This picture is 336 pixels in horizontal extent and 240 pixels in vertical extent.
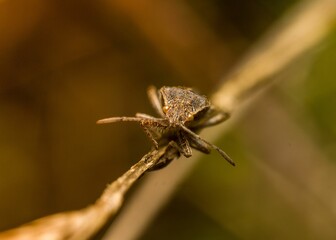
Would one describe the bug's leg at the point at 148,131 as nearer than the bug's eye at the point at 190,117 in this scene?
Yes

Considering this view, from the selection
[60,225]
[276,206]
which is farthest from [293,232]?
[60,225]

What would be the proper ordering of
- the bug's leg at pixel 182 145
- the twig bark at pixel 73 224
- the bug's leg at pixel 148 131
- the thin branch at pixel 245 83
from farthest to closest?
the thin branch at pixel 245 83 < the bug's leg at pixel 148 131 < the bug's leg at pixel 182 145 < the twig bark at pixel 73 224

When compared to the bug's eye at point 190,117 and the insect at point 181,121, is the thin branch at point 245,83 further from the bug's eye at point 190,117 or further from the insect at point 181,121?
the bug's eye at point 190,117

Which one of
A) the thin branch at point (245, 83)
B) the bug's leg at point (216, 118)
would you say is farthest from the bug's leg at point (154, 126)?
the thin branch at point (245, 83)

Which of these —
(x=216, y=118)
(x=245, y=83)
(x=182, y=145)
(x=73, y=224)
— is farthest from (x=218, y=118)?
(x=73, y=224)

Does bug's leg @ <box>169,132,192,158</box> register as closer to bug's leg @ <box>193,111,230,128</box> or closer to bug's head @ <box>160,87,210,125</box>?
bug's head @ <box>160,87,210,125</box>

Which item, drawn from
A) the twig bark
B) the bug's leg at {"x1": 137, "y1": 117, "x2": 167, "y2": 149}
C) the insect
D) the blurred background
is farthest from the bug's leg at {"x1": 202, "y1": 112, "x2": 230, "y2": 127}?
the blurred background

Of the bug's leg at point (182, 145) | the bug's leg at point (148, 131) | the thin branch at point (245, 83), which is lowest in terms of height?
the bug's leg at point (182, 145)

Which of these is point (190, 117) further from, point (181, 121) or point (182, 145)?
point (182, 145)
